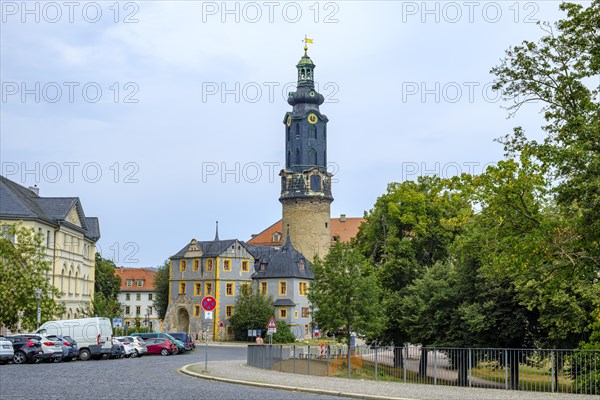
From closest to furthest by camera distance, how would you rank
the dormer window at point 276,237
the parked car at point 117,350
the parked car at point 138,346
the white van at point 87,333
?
1. the white van at point 87,333
2. the parked car at point 117,350
3. the parked car at point 138,346
4. the dormer window at point 276,237

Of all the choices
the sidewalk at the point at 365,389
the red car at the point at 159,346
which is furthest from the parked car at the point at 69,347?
the sidewalk at the point at 365,389

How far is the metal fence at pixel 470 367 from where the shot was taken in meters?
26.3

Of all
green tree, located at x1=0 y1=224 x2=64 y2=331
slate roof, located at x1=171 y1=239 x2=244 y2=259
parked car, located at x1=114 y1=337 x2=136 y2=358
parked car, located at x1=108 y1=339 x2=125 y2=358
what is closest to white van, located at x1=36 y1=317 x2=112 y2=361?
parked car, located at x1=108 y1=339 x2=125 y2=358

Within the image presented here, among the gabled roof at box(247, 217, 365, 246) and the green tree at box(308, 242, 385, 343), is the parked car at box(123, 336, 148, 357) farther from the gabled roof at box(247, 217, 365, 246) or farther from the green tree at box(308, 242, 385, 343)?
the gabled roof at box(247, 217, 365, 246)

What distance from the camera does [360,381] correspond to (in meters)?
29.3

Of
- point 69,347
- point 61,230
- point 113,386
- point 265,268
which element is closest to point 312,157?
point 265,268

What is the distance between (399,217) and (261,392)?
103 ft

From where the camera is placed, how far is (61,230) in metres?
72.9

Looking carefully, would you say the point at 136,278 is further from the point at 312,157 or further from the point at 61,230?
the point at 61,230

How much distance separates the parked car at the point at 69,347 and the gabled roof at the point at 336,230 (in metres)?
86.1

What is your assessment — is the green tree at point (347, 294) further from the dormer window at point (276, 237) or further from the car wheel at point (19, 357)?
the dormer window at point (276, 237)

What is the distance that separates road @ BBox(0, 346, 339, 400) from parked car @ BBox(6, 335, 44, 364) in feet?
10.7

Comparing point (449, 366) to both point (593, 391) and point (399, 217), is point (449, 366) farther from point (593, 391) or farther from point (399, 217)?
point (399, 217)

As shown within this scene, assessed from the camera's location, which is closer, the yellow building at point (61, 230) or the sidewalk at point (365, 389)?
the sidewalk at point (365, 389)
